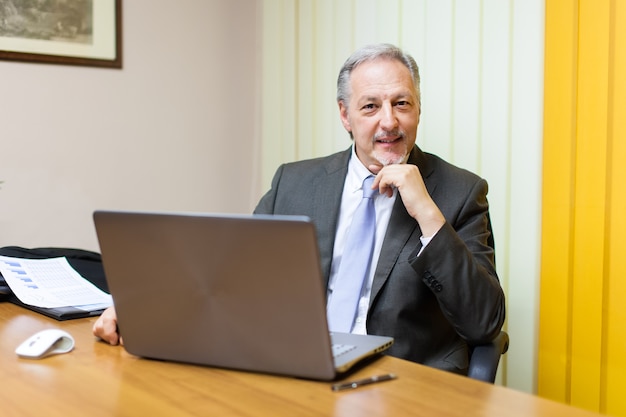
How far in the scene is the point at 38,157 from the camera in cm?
318

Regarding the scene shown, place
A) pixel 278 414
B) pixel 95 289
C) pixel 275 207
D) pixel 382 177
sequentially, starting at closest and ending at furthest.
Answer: pixel 278 414 → pixel 382 177 → pixel 95 289 → pixel 275 207

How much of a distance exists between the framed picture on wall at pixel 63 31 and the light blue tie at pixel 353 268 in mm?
1677

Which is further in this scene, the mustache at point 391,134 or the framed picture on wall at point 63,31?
the framed picture on wall at point 63,31

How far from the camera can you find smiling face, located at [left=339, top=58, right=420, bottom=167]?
7.11 ft

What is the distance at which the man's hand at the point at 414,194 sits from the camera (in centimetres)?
188

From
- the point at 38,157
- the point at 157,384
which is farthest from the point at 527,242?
the point at 38,157

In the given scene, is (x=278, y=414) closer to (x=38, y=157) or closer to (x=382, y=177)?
(x=382, y=177)

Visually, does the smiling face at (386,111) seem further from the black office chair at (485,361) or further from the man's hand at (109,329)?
the man's hand at (109,329)

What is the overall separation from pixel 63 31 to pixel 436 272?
2088mm

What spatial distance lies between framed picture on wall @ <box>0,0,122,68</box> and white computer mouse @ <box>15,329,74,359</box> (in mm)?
1843

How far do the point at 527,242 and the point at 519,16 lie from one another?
0.70 metres

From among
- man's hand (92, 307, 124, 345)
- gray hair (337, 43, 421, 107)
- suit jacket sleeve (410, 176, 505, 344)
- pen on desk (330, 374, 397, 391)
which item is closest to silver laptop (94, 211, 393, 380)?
pen on desk (330, 374, 397, 391)

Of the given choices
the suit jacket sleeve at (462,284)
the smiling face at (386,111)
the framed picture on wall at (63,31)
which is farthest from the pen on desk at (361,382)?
the framed picture on wall at (63,31)

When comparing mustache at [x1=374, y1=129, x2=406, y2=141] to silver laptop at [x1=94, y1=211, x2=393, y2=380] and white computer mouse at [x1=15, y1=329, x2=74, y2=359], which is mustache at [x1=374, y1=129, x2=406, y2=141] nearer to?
silver laptop at [x1=94, y1=211, x2=393, y2=380]
